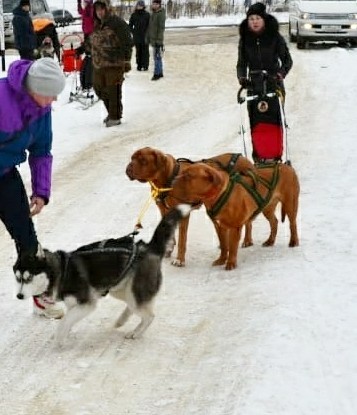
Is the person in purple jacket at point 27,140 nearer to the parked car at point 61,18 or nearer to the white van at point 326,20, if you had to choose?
the white van at point 326,20

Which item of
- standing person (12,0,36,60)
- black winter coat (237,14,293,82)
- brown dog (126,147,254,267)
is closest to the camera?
brown dog (126,147,254,267)

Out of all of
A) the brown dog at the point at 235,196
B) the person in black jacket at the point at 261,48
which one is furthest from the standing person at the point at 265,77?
the brown dog at the point at 235,196

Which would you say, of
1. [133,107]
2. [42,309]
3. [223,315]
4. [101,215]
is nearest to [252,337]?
[223,315]

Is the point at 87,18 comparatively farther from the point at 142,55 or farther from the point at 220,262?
the point at 220,262

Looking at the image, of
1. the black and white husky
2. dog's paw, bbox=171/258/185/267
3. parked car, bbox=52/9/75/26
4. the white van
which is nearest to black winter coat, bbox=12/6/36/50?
the white van

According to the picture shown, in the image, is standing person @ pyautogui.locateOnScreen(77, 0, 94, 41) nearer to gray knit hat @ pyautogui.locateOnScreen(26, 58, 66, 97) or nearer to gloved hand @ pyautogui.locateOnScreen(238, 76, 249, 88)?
gloved hand @ pyautogui.locateOnScreen(238, 76, 249, 88)

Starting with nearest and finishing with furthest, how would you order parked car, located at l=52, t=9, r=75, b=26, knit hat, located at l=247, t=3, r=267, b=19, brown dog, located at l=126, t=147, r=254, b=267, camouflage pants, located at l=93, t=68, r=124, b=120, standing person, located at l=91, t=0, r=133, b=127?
brown dog, located at l=126, t=147, r=254, b=267 → knit hat, located at l=247, t=3, r=267, b=19 → standing person, located at l=91, t=0, r=133, b=127 → camouflage pants, located at l=93, t=68, r=124, b=120 → parked car, located at l=52, t=9, r=75, b=26

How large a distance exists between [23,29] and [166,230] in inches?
425

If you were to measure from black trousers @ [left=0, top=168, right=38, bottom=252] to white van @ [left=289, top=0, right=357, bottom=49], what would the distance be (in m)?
16.4

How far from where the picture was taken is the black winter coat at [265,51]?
26.1ft

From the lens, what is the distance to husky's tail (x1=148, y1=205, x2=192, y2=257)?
4531 mm

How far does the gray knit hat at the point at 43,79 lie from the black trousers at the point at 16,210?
26.9 inches

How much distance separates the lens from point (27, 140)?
436 cm

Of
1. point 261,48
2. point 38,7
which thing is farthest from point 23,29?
point 261,48
